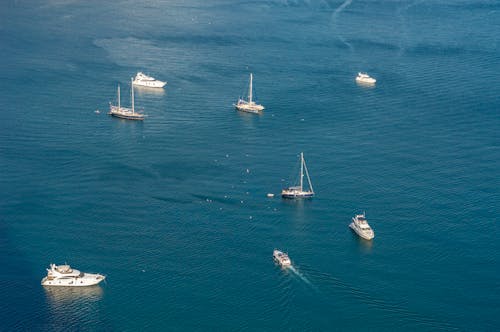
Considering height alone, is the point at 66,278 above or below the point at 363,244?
below

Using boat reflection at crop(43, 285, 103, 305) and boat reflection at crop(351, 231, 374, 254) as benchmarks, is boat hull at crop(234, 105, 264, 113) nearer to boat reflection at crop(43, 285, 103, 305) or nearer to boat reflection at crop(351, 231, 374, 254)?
boat reflection at crop(351, 231, 374, 254)

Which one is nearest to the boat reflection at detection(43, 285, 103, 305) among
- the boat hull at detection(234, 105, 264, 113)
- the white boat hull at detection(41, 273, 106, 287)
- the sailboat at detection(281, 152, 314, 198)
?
the white boat hull at detection(41, 273, 106, 287)

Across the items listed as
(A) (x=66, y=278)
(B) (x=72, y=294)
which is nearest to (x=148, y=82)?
(A) (x=66, y=278)

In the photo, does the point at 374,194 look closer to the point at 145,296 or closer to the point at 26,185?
the point at 145,296

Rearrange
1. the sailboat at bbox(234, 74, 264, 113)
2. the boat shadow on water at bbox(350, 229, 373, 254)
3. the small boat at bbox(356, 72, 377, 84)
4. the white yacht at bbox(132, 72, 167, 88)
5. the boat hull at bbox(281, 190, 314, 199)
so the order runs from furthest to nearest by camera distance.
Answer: the small boat at bbox(356, 72, 377, 84), the white yacht at bbox(132, 72, 167, 88), the sailboat at bbox(234, 74, 264, 113), the boat hull at bbox(281, 190, 314, 199), the boat shadow on water at bbox(350, 229, 373, 254)

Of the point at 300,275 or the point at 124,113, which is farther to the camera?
the point at 124,113

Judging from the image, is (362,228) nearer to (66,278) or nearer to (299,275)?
(299,275)

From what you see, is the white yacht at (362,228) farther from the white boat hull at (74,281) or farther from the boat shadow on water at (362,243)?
the white boat hull at (74,281)
